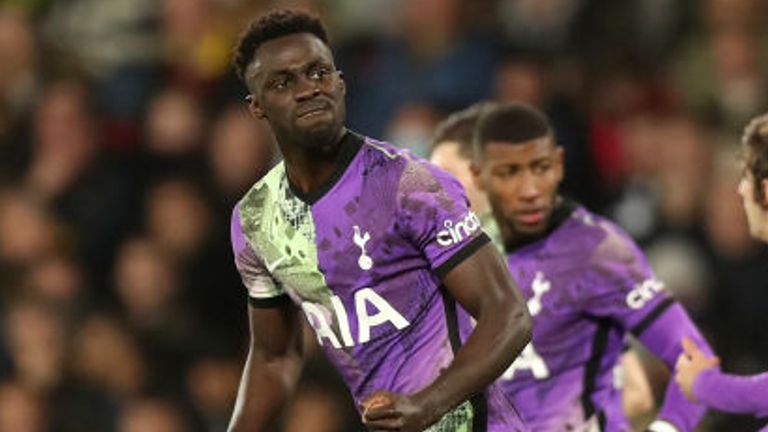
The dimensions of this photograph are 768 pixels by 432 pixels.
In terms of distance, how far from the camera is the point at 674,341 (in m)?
5.80

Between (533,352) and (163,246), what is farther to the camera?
(163,246)

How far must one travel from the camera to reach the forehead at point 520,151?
237 inches

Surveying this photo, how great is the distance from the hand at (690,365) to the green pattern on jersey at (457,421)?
1109 mm

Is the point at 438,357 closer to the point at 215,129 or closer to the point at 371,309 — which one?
the point at 371,309

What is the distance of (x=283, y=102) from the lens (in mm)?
4742

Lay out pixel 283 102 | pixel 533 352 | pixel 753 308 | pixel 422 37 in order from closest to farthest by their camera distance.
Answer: pixel 283 102 < pixel 533 352 < pixel 753 308 < pixel 422 37

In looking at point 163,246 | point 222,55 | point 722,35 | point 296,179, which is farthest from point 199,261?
point 296,179

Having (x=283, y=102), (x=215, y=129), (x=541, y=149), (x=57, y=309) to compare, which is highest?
(x=283, y=102)

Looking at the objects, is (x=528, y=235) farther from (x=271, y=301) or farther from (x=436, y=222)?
(x=436, y=222)

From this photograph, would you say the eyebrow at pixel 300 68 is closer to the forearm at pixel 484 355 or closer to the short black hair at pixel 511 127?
the forearm at pixel 484 355

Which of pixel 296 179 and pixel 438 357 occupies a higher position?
pixel 296 179

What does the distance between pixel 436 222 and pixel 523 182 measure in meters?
1.36

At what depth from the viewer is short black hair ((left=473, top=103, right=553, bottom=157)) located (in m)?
6.05

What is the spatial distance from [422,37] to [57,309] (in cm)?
245
